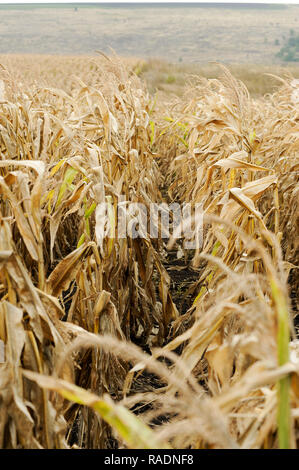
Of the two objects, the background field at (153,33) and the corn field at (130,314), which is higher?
the background field at (153,33)

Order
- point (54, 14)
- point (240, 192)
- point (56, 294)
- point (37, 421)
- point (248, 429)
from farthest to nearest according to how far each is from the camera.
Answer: point (54, 14) → point (240, 192) → point (56, 294) → point (37, 421) → point (248, 429)

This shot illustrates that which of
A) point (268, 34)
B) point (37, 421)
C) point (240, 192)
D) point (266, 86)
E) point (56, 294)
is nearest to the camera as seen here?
Answer: point (37, 421)

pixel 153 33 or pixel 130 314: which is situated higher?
pixel 153 33

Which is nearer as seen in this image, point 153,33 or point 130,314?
point 130,314

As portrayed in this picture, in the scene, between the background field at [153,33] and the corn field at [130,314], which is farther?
the background field at [153,33]

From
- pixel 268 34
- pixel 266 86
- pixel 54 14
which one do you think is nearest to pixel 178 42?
pixel 268 34

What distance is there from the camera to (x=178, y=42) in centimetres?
7400

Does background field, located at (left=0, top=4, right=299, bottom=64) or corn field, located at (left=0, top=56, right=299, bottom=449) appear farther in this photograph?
background field, located at (left=0, top=4, right=299, bottom=64)

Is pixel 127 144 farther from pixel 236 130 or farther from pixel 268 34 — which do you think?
pixel 268 34

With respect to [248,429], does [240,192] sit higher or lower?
higher

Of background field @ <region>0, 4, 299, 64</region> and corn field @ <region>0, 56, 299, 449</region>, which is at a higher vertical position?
background field @ <region>0, 4, 299, 64</region>

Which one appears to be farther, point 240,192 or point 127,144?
point 127,144
